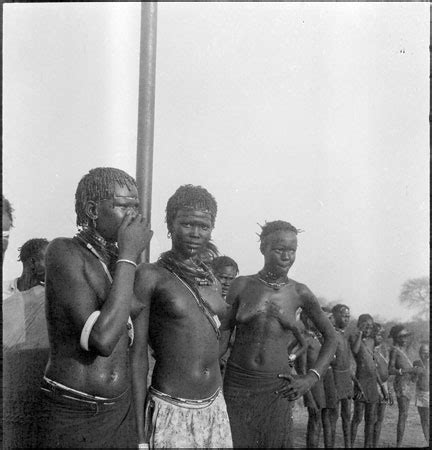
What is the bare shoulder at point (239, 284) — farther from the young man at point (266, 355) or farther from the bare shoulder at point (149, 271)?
the bare shoulder at point (149, 271)

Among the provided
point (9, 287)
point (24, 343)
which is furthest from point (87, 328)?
point (9, 287)

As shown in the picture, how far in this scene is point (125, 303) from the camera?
7.84ft

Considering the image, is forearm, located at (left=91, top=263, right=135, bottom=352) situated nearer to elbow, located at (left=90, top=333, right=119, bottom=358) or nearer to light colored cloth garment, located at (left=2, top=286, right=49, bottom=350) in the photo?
elbow, located at (left=90, top=333, right=119, bottom=358)

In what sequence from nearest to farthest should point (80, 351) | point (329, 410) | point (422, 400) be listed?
point (80, 351), point (329, 410), point (422, 400)

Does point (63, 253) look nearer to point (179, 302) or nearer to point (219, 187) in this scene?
point (179, 302)

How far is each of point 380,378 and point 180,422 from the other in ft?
5.98

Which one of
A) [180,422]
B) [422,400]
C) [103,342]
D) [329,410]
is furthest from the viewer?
[422,400]

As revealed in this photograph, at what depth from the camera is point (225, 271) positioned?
3248 mm

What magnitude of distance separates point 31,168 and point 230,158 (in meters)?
1.09

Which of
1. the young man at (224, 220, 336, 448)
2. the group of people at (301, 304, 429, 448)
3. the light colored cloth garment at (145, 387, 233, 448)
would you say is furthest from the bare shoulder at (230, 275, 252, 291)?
the group of people at (301, 304, 429, 448)

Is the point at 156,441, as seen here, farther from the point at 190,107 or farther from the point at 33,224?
the point at 190,107

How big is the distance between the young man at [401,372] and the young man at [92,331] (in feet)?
6.74

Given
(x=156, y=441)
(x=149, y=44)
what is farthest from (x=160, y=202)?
(x=156, y=441)

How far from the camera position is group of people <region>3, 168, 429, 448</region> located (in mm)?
2465
